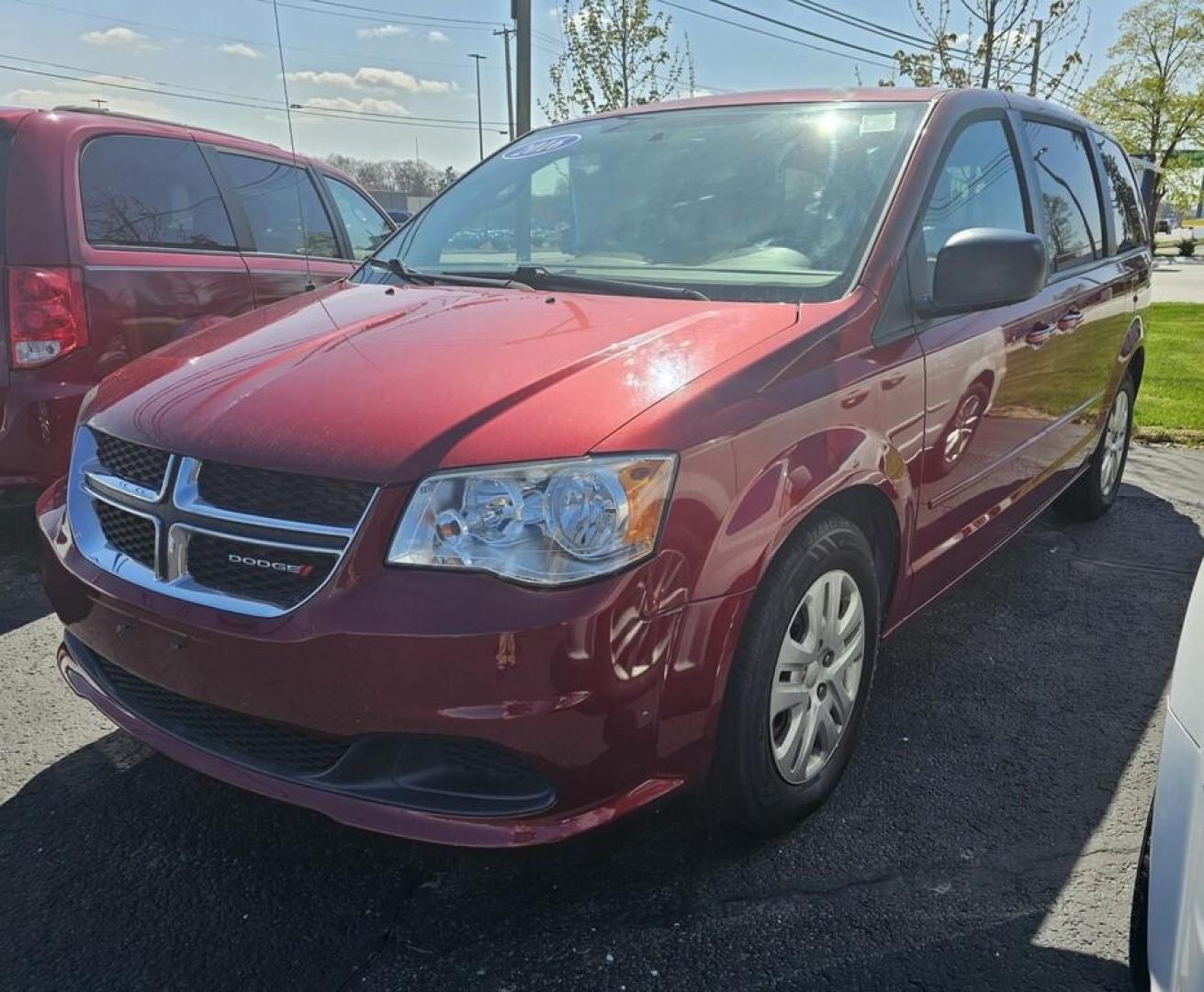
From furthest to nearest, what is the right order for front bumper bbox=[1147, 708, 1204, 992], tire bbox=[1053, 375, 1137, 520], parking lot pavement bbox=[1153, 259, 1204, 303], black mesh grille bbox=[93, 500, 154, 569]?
parking lot pavement bbox=[1153, 259, 1204, 303] → tire bbox=[1053, 375, 1137, 520] → black mesh grille bbox=[93, 500, 154, 569] → front bumper bbox=[1147, 708, 1204, 992]

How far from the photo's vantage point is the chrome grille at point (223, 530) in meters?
1.86

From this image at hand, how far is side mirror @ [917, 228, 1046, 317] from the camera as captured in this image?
2.52m

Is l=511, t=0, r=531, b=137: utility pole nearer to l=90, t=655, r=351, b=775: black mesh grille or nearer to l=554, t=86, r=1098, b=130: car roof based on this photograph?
l=554, t=86, r=1098, b=130: car roof

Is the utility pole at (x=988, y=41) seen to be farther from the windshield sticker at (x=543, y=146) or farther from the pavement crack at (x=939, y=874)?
the pavement crack at (x=939, y=874)

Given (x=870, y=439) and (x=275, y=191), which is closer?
(x=870, y=439)

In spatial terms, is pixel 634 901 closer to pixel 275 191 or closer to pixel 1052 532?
pixel 1052 532

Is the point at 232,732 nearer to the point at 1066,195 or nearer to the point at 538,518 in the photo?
the point at 538,518

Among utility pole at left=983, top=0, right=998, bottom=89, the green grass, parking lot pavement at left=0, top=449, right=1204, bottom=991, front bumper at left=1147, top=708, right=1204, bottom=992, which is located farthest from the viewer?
utility pole at left=983, top=0, right=998, bottom=89

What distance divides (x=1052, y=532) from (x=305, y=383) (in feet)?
12.9

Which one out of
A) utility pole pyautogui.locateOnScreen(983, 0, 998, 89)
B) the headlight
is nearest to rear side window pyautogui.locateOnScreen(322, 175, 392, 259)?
the headlight

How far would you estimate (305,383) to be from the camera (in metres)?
2.14

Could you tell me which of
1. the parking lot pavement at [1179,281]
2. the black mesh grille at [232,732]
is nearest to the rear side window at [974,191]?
the black mesh grille at [232,732]

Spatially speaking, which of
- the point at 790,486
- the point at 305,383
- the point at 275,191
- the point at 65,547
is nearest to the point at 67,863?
the point at 65,547

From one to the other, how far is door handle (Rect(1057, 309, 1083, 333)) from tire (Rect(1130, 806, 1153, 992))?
2245 mm
